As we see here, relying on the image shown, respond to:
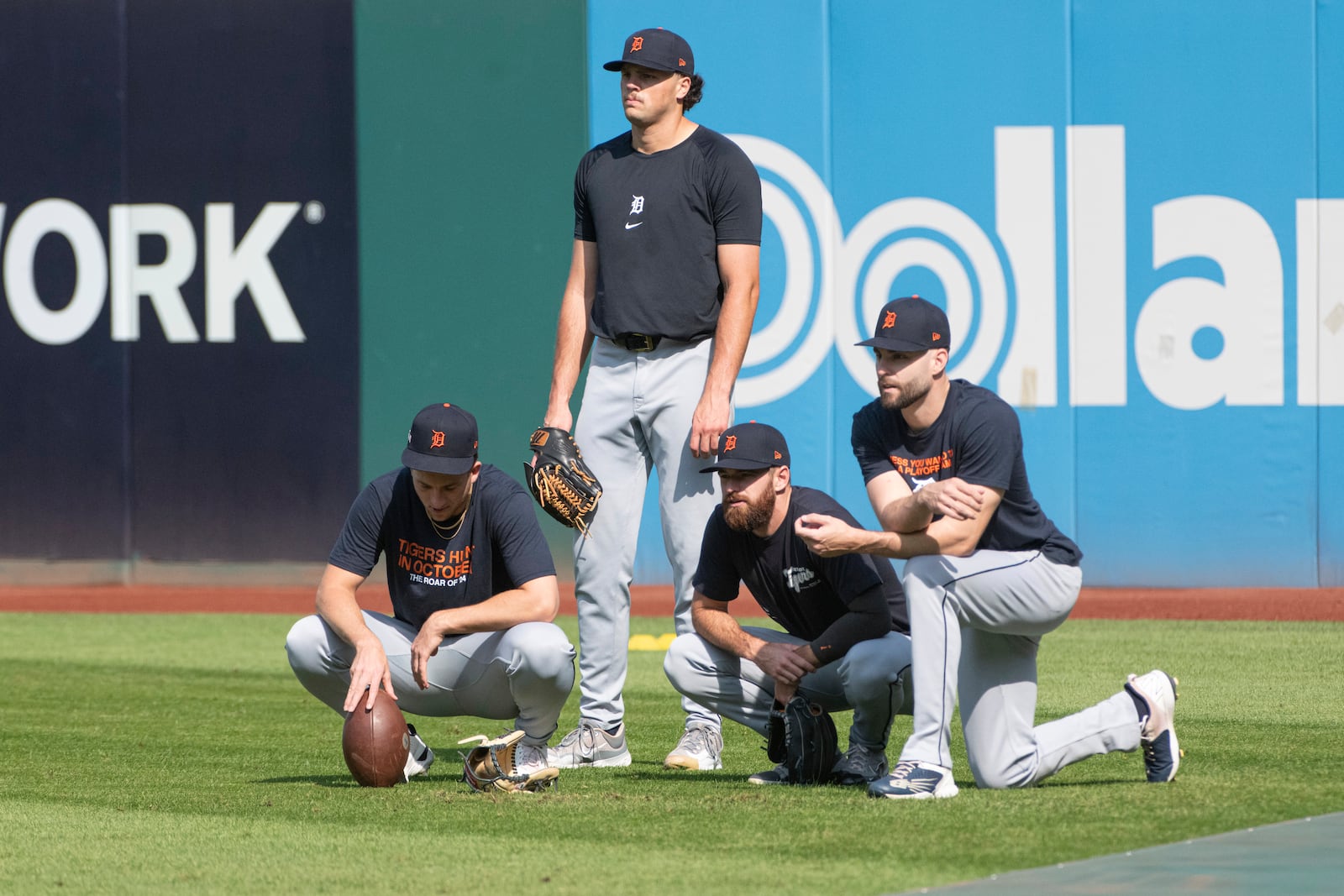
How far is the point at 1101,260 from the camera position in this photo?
484 inches

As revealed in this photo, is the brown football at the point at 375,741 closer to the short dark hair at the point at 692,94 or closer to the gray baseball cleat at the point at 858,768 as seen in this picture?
the gray baseball cleat at the point at 858,768

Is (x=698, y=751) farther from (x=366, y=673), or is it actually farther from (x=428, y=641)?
(x=366, y=673)

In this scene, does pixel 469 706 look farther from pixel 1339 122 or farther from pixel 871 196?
pixel 1339 122

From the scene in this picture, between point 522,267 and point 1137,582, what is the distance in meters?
4.97

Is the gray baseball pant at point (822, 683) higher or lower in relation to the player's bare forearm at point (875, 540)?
lower

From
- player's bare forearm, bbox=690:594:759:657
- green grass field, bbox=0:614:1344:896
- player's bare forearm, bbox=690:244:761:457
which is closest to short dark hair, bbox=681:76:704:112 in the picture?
player's bare forearm, bbox=690:244:761:457

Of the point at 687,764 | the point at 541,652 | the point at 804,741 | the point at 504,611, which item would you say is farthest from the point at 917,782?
the point at 504,611

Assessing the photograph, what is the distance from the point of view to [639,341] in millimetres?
6379

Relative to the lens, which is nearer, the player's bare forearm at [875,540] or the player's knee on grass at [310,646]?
the player's bare forearm at [875,540]

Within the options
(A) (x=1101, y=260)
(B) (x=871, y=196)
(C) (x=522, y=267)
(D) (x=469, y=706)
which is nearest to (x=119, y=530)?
(C) (x=522, y=267)

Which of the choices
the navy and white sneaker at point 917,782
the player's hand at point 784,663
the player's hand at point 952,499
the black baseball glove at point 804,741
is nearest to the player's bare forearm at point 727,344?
the player's hand at point 784,663

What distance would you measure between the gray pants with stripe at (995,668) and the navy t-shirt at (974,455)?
10 centimetres

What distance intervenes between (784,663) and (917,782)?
0.66m

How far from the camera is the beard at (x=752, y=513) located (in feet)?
18.5
